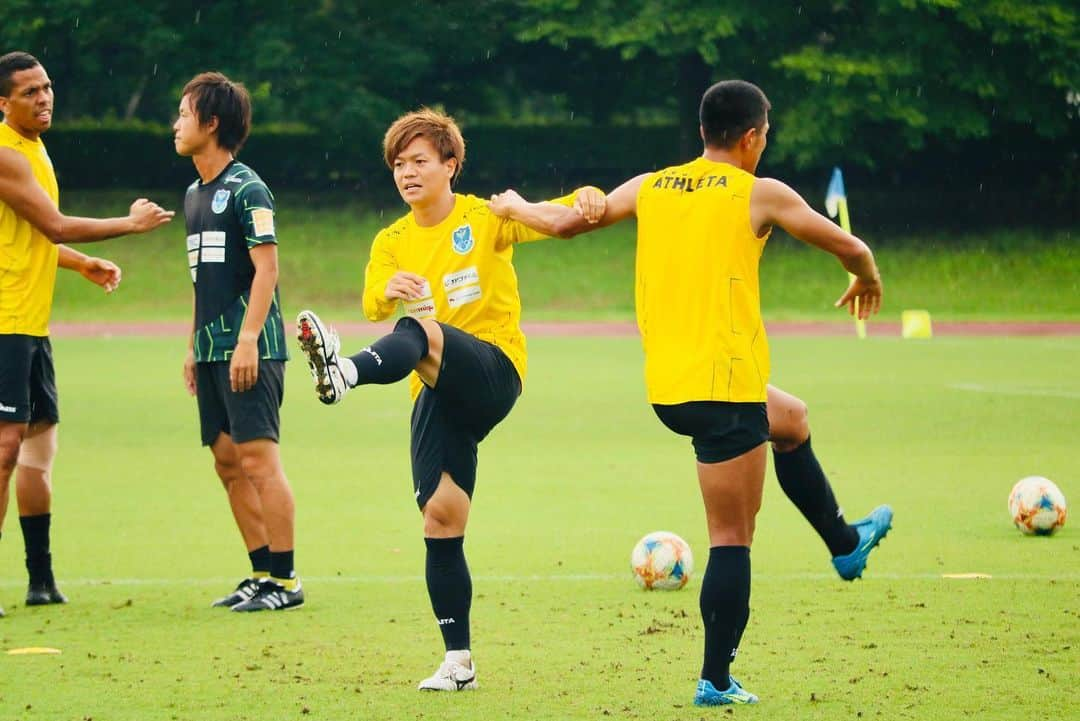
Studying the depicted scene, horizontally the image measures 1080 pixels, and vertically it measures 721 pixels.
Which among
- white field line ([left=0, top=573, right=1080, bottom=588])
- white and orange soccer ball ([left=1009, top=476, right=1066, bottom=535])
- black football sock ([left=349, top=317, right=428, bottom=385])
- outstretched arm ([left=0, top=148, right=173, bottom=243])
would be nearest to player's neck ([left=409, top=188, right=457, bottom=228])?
black football sock ([left=349, top=317, right=428, bottom=385])

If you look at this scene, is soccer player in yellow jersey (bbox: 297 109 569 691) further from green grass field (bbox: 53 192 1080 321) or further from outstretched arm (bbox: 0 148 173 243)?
green grass field (bbox: 53 192 1080 321)

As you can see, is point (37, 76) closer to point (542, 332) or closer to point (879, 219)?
point (542, 332)

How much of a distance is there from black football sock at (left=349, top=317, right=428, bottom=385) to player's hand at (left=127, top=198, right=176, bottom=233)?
1.96 metres

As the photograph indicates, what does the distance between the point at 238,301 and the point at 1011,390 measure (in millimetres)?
11742

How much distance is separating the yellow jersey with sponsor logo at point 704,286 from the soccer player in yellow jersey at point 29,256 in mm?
2679

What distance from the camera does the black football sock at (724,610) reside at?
215 inches

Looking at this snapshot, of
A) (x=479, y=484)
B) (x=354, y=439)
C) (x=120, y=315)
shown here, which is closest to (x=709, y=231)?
(x=479, y=484)

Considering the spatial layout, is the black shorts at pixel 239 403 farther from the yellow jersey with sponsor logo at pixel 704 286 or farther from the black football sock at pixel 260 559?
the yellow jersey with sponsor logo at pixel 704 286

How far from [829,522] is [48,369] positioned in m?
3.49

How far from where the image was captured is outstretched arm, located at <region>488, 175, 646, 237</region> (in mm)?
5656

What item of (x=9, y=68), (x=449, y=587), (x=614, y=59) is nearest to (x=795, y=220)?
(x=449, y=587)

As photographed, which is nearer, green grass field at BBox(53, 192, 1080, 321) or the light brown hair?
the light brown hair

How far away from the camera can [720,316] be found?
17.8 feet

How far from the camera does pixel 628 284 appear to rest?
1348 inches
